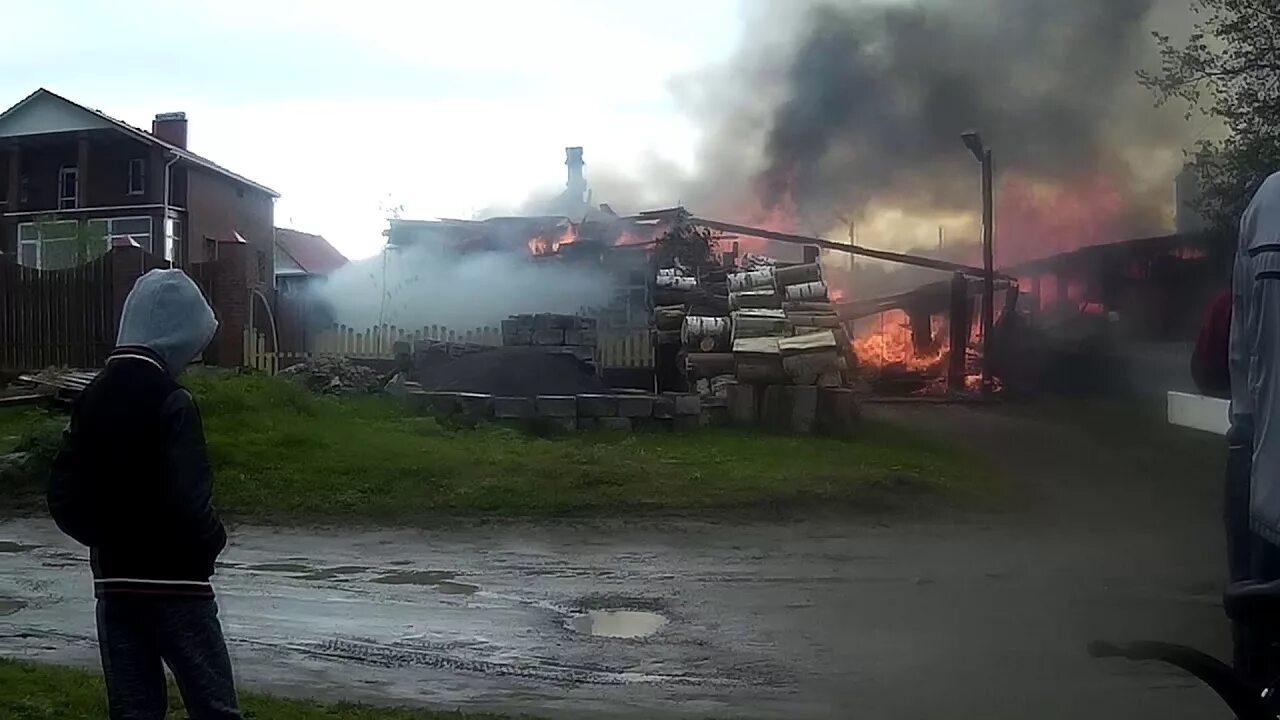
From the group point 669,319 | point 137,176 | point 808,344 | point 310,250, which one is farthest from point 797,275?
point 310,250

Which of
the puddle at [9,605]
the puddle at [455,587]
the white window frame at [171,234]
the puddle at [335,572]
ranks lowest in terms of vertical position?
the puddle at [9,605]

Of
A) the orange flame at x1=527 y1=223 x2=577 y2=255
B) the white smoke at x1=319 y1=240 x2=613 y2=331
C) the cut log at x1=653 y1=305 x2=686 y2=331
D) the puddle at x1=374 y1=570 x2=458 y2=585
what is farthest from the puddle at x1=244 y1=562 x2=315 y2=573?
the orange flame at x1=527 y1=223 x2=577 y2=255

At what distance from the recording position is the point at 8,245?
3484 cm

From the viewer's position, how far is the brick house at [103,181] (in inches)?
1325

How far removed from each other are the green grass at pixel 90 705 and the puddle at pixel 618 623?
1.81m

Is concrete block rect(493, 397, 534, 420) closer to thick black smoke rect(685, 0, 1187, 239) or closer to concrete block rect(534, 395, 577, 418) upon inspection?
concrete block rect(534, 395, 577, 418)

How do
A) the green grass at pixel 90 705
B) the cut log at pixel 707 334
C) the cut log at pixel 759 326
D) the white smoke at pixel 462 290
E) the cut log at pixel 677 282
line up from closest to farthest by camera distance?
the green grass at pixel 90 705 < the cut log at pixel 759 326 < the cut log at pixel 707 334 < the cut log at pixel 677 282 < the white smoke at pixel 462 290

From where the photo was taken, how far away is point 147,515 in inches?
139

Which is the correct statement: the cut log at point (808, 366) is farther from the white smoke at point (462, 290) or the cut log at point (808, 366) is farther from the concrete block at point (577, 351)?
the white smoke at point (462, 290)

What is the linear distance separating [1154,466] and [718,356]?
533 centimetres

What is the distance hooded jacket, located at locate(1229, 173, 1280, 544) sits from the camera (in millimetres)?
2035

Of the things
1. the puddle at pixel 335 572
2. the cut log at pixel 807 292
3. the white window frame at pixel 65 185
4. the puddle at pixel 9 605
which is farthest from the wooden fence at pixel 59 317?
the white window frame at pixel 65 185

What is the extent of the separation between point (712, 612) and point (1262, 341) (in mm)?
5279

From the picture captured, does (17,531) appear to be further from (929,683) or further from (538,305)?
(538,305)
